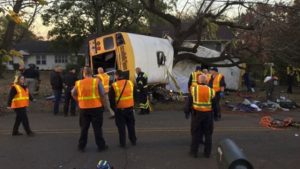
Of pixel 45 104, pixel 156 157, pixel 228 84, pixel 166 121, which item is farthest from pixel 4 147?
pixel 228 84

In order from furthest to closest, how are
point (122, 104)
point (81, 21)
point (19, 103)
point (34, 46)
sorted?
point (34, 46)
point (81, 21)
point (19, 103)
point (122, 104)

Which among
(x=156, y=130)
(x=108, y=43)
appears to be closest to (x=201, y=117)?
(x=156, y=130)

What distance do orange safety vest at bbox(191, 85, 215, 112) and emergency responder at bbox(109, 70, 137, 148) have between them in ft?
5.52

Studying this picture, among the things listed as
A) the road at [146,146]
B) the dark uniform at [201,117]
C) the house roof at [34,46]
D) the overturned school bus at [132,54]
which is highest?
the house roof at [34,46]

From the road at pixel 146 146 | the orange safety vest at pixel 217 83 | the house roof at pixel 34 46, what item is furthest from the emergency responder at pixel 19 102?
the house roof at pixel 34 46

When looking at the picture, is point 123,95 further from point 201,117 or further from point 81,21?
point 81,21

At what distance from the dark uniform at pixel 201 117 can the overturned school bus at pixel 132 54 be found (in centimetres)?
946

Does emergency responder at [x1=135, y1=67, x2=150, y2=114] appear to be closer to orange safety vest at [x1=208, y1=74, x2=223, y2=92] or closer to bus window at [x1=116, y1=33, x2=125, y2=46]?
bus window at [x1=116, y1=33, x2=125, y2=46]

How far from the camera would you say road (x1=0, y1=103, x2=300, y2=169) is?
9453 millimetres

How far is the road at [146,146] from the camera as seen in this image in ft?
31.0

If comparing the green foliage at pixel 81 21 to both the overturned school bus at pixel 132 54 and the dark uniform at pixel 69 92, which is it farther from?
the dark uniform at pixel 69 92

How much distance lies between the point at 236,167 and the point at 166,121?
12892 millimetres

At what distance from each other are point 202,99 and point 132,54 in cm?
973

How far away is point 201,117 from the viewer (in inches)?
394
